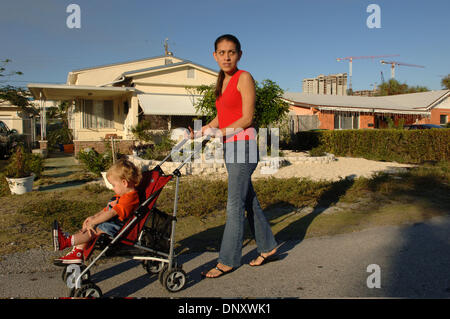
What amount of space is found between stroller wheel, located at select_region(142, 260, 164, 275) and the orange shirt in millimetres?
551

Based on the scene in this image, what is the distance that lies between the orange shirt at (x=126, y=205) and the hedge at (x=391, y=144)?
1233 centimetres

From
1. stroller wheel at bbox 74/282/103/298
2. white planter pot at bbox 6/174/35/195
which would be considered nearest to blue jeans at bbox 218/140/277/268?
stroller wheel at bbox 74/282/103/298

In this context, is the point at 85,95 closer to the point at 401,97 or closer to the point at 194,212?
the point at 194,212

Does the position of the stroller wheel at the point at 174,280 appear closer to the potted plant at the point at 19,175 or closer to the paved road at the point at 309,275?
the paved road at the point at 309,275

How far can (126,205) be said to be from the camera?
3.10 meters

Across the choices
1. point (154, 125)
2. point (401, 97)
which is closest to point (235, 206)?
point (154, 125)

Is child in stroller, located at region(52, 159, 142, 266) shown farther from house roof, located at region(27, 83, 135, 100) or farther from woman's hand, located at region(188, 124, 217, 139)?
house roof, located at region(27, 83, 135, 100)

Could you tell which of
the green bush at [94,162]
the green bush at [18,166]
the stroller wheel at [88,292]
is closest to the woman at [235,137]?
the stroller wheel at [88,292]

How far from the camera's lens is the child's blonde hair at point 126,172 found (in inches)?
124

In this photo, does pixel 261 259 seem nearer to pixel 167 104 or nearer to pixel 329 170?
pixel 329 170

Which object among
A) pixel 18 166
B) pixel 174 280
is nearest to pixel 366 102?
pixel 18 166

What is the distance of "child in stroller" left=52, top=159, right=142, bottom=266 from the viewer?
2.88 meters

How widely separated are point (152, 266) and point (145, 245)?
0.79ft

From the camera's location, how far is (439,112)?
1193 inches
